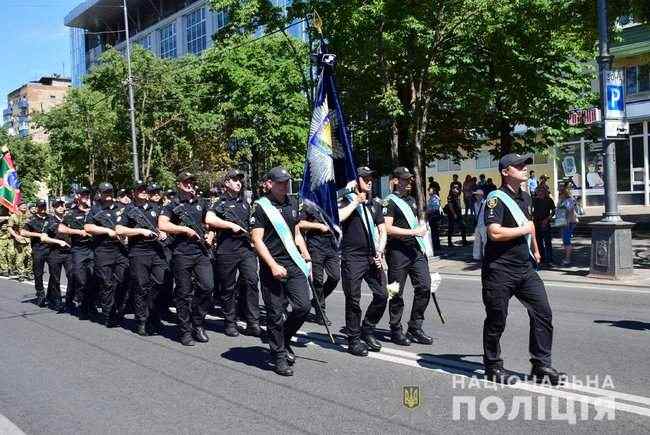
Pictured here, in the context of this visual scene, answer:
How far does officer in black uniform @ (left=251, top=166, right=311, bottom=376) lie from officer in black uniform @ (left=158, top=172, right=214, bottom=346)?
1.75 metres

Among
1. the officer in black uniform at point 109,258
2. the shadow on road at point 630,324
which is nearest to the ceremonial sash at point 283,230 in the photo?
the officer in black uniform at point 109,258

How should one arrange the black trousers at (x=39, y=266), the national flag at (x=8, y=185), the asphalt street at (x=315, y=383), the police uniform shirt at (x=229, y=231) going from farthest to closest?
the national flag at (x=8, y=185)
the black trousers at (x=39, y=266)
the police uniform shirt at (x=229, y=231)
the asphalt street at (x=315, y=383)

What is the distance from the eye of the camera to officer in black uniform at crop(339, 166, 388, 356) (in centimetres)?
695

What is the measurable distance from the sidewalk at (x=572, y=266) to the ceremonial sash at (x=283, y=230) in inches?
288

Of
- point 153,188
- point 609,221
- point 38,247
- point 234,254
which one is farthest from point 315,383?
point 609,221

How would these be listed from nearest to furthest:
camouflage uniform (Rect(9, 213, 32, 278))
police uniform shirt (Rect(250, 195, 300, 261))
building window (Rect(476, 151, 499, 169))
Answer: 1. police uniform shirt (Rect(250, 195, 300, 261))
2. camouflage uniform (Rect(9, 213, 32, 278))
3. building window (Rect(476, 151, 499, 169))

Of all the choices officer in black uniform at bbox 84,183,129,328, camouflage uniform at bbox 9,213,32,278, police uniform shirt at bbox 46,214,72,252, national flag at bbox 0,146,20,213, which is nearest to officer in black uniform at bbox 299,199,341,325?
officer in black uniform at bbox 84,183,129,328

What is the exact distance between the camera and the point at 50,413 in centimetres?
549

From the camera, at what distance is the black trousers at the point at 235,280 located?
27.0 feet

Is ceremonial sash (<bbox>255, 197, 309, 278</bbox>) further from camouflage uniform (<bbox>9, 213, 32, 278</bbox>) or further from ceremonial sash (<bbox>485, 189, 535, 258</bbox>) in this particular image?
camouflage uniform (<bbox>9, 213, 32, 278</bbox>)

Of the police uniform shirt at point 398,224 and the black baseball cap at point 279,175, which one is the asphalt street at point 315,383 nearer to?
the police uniform shirt at point 398,224

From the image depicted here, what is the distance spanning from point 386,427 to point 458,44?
16.3 metres

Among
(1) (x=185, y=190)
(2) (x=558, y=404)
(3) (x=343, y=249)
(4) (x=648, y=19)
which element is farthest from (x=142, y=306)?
(4) (x=648, y=19)

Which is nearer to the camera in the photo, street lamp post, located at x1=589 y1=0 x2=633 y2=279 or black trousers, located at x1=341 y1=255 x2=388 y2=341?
black trousers, located at x1=341 y1=255 x2=388 y2=341
